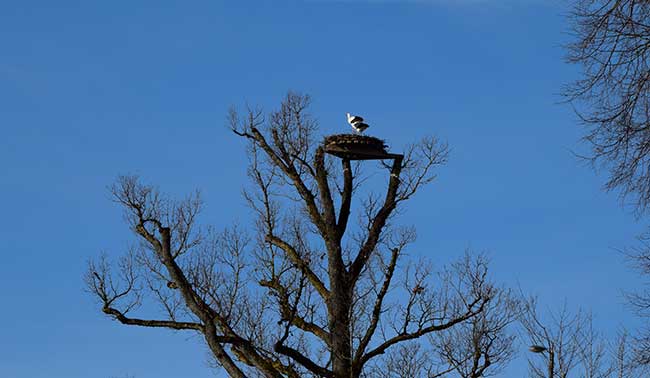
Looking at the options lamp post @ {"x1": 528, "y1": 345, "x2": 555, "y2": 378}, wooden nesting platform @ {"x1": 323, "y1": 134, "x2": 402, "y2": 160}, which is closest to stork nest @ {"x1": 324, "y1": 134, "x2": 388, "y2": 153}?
wooden nesting platform @ {"x1": 323, "y1": 134, "x2": 402, "y2": 160}

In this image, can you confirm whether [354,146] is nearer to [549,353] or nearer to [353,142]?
[353,142]

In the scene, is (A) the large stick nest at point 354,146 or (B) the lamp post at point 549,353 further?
(A) the large stick nest at point 354,146

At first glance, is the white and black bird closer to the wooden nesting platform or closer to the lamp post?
the wooden nesting platform

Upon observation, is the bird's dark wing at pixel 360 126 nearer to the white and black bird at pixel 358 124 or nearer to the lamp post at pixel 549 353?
the white and black bird at pixel 358 124

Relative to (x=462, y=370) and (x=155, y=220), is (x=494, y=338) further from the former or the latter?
(x=155, y=220)

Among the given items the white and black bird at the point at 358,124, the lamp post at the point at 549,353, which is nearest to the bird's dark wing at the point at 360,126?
the white and black bird at the point at 358,124

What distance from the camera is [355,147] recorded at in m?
16.2

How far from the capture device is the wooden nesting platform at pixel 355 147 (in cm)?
1614

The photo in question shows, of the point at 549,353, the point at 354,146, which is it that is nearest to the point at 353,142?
the point at 354,146

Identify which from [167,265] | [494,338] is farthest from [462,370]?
[167,265]

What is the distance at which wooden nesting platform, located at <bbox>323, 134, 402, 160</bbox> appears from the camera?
16141 millimetres

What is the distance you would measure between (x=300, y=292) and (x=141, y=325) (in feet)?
10.9

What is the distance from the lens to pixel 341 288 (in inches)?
640

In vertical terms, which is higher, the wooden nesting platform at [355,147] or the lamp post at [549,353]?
the wooden nesting platform at [355,147]
